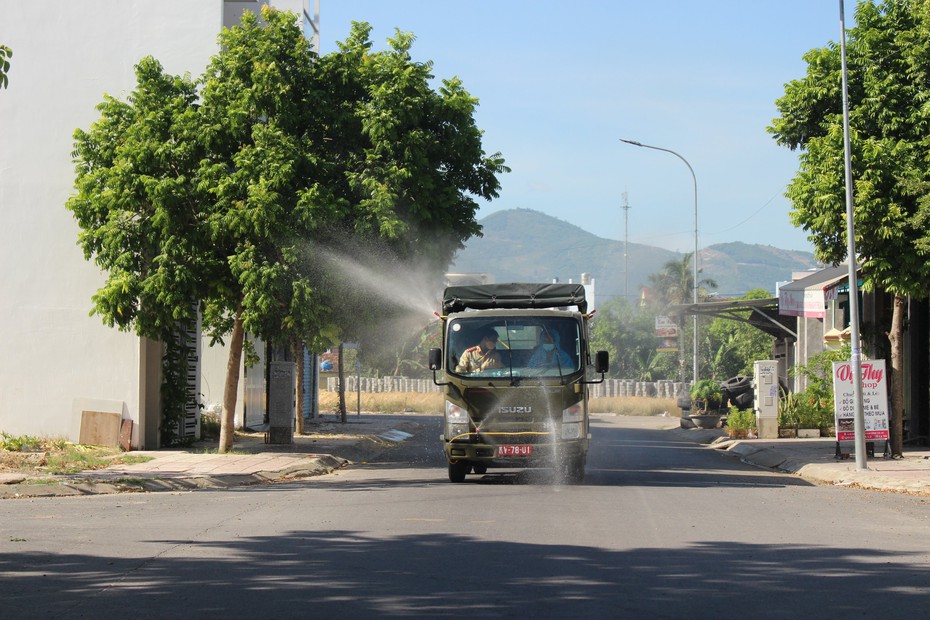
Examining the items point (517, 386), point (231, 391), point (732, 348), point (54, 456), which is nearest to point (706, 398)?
point (231, 391)

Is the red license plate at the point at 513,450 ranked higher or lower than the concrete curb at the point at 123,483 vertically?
higher

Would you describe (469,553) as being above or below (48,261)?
below

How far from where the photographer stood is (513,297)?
18.0 meters

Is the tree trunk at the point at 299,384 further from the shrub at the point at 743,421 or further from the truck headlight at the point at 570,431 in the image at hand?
the truck headlight at the point at 570,431

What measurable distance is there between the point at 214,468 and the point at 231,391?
3.69 m

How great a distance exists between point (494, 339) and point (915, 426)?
48.8ft

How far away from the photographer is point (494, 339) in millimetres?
17156

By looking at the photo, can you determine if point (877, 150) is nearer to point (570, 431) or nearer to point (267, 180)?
point (570, 431)

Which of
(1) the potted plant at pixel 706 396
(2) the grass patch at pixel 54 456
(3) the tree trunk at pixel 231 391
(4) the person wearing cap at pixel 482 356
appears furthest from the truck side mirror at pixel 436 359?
(1) the potted plant at pixel 706 396

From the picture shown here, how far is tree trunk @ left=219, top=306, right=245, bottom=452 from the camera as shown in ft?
74.5

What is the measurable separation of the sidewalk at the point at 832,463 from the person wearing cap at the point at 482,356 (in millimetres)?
6417

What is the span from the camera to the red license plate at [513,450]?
1661 cm

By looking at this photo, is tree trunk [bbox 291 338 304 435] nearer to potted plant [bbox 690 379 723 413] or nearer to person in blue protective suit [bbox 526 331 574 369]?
person in blue protective suit [bbox 526 331 574 369]

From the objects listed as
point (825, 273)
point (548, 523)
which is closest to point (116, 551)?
point (548, 523)
